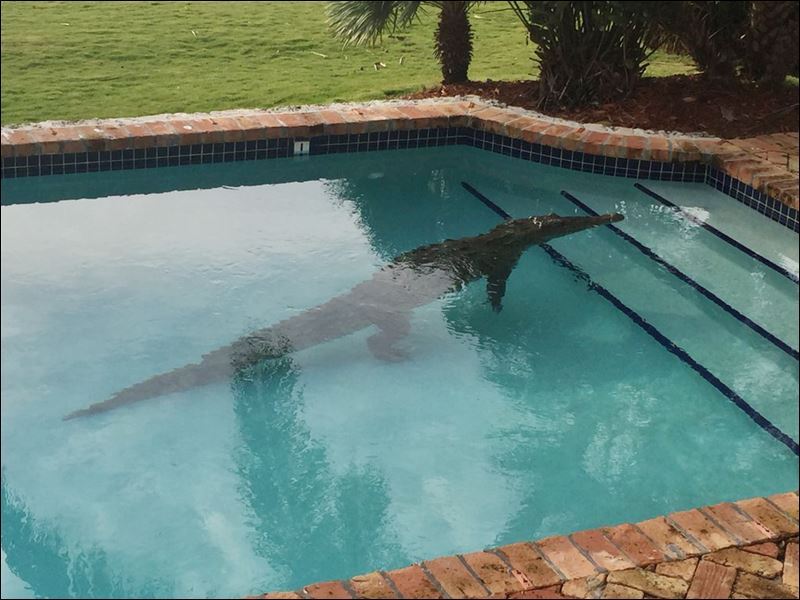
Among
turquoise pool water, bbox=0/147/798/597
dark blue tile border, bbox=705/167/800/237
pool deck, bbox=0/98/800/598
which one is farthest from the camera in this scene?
dark blue tile border, bbox=705/167/800/237

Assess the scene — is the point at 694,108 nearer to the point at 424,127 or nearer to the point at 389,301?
the point at 424,127

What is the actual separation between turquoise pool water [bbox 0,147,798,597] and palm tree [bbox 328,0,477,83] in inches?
76.1

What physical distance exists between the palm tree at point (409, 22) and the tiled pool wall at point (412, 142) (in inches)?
22.7

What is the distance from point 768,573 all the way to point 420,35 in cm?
917

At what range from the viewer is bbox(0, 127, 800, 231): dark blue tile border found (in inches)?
336

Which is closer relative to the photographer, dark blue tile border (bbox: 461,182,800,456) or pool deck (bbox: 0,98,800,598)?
pool deck (bbox: 0,98,800,598)

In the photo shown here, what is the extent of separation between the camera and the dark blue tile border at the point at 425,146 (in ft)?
28.0

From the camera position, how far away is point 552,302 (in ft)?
23.7

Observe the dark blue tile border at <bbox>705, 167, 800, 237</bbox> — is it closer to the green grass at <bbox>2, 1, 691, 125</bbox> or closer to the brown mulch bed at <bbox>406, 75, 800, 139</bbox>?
the brown mulch bed at <bbox>406, 75, 800, 139</bbox>

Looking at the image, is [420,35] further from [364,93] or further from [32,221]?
[32,221]

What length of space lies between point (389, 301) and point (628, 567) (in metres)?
2.82

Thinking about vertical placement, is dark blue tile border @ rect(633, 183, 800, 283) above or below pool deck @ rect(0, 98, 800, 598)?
below

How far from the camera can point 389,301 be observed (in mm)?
6738

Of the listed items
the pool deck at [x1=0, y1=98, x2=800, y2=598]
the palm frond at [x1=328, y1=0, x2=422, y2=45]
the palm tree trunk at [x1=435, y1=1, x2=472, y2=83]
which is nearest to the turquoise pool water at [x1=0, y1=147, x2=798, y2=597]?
the pool deck at [x1=0, y1=98, x2=800, y2=598]
